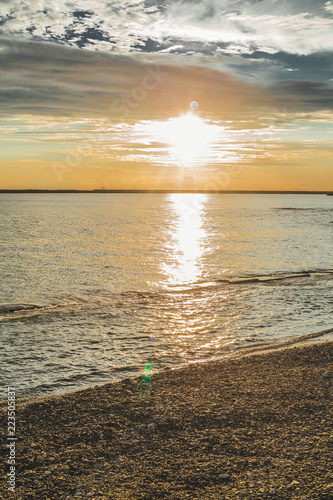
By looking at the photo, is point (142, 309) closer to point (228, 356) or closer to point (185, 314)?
point (185, 314)

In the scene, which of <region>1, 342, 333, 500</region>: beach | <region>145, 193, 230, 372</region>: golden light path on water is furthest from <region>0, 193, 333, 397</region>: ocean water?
<region>1, 342, 333, 500</region>: beach

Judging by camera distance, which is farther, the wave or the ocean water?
the wave

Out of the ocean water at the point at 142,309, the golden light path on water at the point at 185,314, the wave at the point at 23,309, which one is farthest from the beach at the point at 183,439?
the wave at the point at 23,309

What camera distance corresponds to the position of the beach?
536 centimetres

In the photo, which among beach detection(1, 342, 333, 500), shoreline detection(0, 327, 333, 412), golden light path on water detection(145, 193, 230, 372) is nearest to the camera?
beach detection(1, 342, 333, 500)

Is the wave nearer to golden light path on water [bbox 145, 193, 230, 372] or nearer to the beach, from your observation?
golden light path on water [bbox 145, 193, 230, 372]

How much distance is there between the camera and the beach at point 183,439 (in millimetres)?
5359

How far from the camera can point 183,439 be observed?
6.45m

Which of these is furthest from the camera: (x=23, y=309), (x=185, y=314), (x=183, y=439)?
(x=23, y=309)

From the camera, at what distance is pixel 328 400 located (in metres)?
7.62

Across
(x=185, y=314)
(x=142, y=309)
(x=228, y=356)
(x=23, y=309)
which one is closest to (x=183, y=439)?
(x=228, y=356)

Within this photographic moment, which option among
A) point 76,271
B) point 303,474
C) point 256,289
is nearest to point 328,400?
point 303,474

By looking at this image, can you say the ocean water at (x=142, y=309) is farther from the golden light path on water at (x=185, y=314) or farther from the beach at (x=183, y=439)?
the beach at (x=183, y=439)

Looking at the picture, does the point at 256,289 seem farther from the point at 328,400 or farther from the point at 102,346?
the point at 328,400
